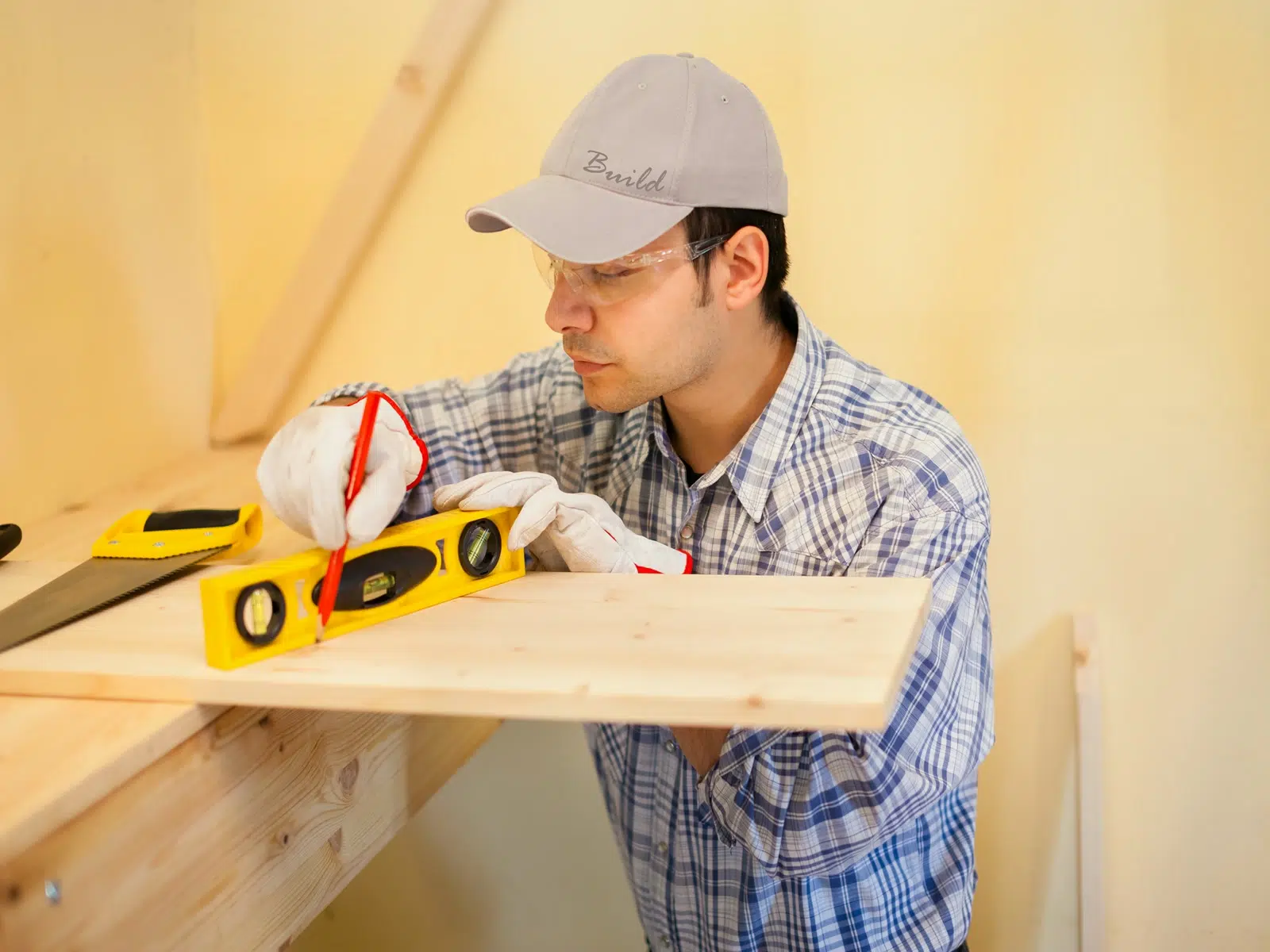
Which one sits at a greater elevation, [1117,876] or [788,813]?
[788,813]

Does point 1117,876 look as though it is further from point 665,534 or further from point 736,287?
point 736,287

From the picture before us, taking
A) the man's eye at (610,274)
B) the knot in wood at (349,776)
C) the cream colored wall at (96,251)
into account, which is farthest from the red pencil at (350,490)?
the cream colored wall at (96,251)

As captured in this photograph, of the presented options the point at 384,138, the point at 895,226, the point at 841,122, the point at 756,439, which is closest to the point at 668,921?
the point at 756,439

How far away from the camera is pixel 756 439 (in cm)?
134

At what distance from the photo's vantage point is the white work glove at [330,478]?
3.21ft

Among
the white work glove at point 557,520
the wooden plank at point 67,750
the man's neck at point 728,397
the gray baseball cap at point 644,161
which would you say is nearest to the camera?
the wooden plank at point 67,750

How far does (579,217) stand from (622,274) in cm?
10

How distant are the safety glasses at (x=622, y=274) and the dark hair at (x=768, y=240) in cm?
2

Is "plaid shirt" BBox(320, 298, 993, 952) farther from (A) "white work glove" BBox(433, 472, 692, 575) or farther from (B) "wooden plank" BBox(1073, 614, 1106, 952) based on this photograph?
(B) "wooden plank" BBox(1073, 614, 1106, 952)

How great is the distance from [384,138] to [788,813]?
1.42 m

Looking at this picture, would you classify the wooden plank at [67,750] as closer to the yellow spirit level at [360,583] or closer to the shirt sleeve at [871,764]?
the yellow spirit level at [360,583]

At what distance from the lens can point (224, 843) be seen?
0.92m

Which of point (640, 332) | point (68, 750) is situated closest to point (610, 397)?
point (640, 332)

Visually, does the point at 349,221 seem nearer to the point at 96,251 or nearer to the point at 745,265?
the point at 96,251
